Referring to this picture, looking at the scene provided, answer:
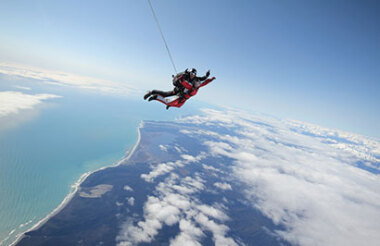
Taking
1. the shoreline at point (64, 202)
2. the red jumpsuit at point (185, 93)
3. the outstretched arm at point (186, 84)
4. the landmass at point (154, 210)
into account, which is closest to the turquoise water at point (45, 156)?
the shoreline at point (64, 202)

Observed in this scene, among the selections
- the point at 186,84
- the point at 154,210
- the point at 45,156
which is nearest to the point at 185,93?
the point at 186,84

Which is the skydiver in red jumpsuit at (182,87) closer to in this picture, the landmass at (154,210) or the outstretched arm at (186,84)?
the outstretched arm at (186,84)

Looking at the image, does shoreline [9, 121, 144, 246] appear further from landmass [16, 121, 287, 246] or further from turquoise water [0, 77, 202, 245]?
turquoise water [0, 77, 202, 245]

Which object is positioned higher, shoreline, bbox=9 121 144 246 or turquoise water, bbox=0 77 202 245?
turquoise water, bbox=0 77 202 245

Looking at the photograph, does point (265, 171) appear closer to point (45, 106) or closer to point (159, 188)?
point (159, 188)

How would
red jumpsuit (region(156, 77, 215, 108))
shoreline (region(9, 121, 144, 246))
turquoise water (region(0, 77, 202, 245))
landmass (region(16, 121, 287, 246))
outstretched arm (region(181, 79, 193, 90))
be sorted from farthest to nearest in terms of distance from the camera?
landmass (region(16, 121, 287, 246)) → turquoise water (region(0, 77, 202, 245)) → shoreline (region(9, 121, 144, 246)) → red jumpsuit (region(156, 77, 215, 108)) → outstretched arm (region(181, 79, 193, 90))

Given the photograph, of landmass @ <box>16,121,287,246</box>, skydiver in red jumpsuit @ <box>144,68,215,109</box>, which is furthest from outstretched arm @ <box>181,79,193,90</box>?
landmass @ <box>16,121,287,246</box>
